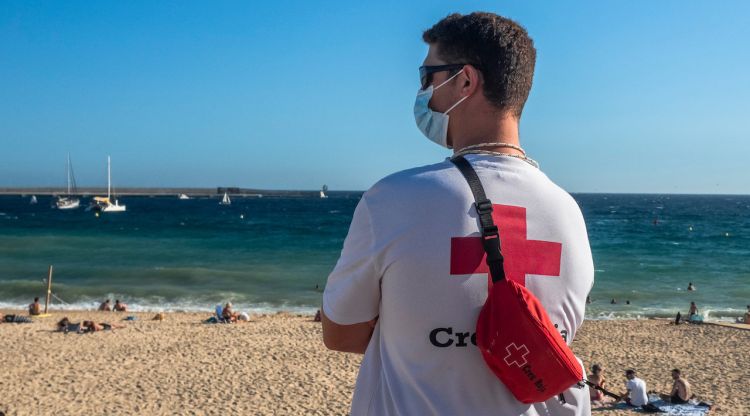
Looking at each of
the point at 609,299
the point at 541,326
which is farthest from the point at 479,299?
the point at 609,299

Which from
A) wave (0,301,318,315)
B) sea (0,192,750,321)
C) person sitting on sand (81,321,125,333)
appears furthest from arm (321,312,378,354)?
sea (0,192,750,321)

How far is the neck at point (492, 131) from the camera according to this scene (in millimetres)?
1336

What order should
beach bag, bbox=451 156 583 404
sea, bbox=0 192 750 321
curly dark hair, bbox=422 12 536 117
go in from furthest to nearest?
sea, bbox=0 192 750 321
curly dark hair, bbox=422 12 536 117
beach bag, bbox=451 156 583 404

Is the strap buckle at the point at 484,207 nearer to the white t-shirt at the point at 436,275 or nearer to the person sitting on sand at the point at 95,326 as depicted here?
the white t-shirt at the point at 436,275

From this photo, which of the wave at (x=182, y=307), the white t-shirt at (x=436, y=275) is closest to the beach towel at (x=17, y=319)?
the wave at (x=182, y=307)

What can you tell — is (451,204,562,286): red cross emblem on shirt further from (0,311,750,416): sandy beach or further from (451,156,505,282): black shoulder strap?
(0,311,750,416): sandy beach

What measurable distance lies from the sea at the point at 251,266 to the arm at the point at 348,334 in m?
23.4

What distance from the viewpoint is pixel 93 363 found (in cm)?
1422

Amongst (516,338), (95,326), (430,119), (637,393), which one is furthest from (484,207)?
(95,326)

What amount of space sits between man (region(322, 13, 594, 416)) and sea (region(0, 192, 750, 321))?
2353cm

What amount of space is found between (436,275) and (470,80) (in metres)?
0.41

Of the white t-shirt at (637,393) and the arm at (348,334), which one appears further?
the white t-shirt at (637,393)

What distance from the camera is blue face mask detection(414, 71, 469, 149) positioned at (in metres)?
1.41

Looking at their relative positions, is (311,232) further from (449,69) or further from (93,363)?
(449,69)
